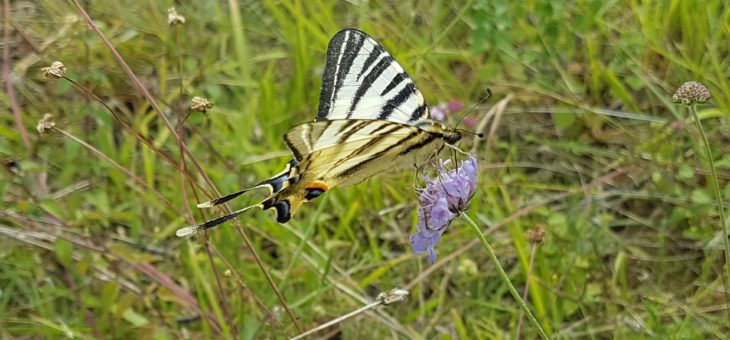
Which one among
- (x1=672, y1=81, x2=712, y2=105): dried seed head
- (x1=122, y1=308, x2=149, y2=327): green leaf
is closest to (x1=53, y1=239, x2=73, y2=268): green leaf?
(x1=122, y1=308, x2=149, y2=327): green leaf

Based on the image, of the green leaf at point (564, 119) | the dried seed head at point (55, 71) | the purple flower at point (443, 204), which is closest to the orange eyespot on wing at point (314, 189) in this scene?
the purple flower at point (443, 204)

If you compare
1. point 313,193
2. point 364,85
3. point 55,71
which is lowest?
point 313,193

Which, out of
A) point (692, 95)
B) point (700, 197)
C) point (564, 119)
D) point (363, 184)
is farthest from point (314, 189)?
point (564, 119)

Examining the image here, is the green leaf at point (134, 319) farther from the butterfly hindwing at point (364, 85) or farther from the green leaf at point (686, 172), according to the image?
the green leaf at point (686, 172)

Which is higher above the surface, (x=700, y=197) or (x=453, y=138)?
(x=453, y=138)

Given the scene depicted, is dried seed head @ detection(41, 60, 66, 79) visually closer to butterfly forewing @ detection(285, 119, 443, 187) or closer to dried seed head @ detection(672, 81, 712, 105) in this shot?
butterfly forewing @ detection(285, 119, 443, 187)

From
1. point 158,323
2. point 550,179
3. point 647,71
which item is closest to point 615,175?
point 550,179

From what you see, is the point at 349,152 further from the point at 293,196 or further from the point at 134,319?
the point at 134,319
